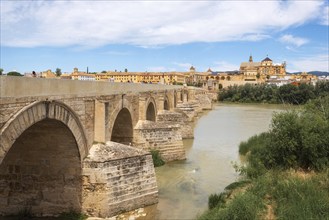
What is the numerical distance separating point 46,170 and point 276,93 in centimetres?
4844

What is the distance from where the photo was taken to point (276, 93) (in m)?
53.6

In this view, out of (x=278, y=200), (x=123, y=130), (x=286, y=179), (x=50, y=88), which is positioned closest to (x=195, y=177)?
(x=286, y=179)

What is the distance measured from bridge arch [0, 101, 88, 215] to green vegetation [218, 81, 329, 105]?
4109 cm

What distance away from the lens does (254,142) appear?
57.8 feet

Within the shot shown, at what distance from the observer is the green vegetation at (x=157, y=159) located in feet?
48.8

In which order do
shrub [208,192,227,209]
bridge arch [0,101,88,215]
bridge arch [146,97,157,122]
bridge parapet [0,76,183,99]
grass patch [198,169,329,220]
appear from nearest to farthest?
bridge parapet [0,76,183,99]
grass patch [198,169,329,220]
bridge arch [0,101,88,215]
shrub [208,192,227,209]
bridge arch [146,97,157,122]

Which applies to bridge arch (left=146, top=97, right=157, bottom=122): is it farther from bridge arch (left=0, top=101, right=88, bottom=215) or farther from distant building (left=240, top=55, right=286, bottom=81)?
distant building (left=240, top=55, right=286, bottom=81)

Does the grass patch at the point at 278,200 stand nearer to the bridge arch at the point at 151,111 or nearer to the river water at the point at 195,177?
the river water at the point at 195,177

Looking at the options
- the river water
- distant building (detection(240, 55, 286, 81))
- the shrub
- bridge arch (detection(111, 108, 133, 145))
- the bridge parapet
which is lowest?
the river water

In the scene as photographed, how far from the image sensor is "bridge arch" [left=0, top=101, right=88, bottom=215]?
29.8 feet

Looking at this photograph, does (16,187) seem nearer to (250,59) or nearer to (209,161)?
(209,161)

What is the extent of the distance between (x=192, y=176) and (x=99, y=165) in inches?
188

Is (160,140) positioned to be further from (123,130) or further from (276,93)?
(276,93)

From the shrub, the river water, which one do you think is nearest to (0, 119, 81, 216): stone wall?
the river water
